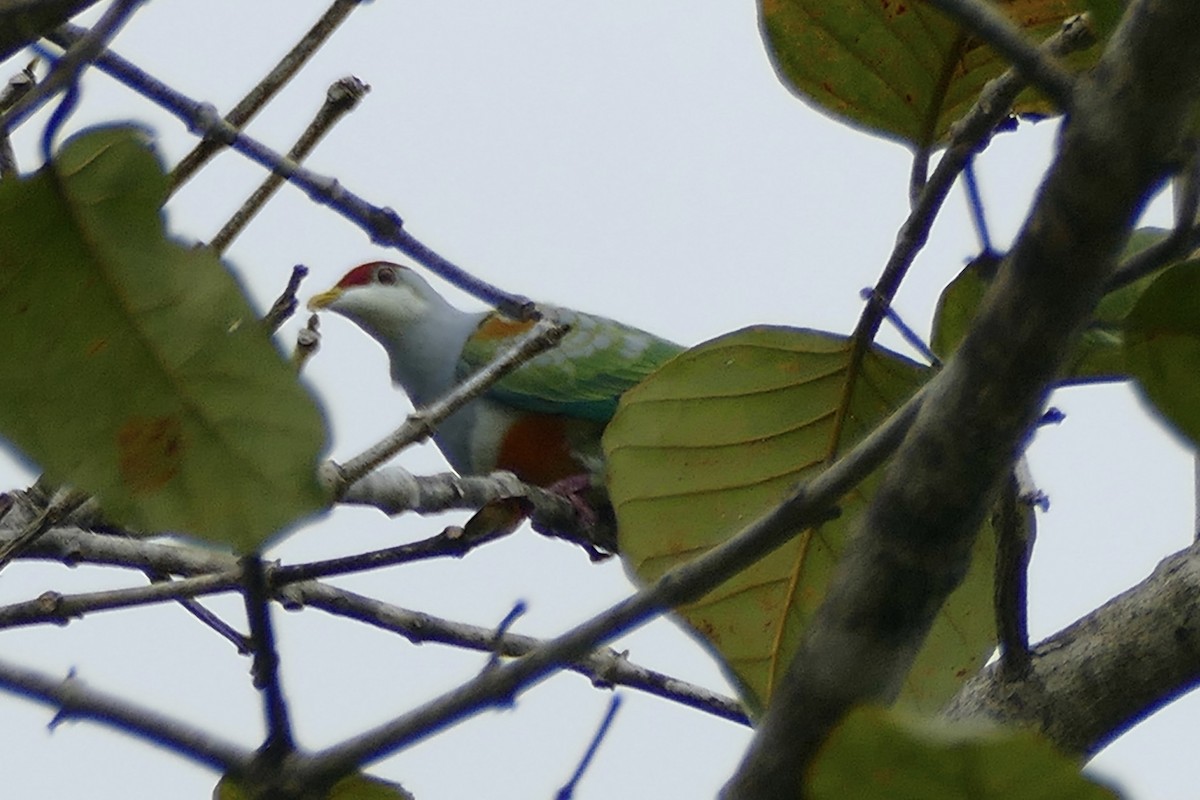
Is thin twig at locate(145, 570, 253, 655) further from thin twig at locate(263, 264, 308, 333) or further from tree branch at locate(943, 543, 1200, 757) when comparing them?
tree branch at locate(943, 543, 1200, 757)

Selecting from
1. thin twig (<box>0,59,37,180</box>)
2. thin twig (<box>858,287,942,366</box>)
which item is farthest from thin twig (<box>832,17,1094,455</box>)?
thin twig (<box>0,59,37,180</box>)

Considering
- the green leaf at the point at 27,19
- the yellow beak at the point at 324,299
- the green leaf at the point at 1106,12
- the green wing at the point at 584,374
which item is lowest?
the green leaf at the point at 27,19

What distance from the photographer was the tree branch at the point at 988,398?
0.65 meters

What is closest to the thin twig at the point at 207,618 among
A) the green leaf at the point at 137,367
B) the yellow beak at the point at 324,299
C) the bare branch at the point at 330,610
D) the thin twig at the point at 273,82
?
the bare branch at the point at 330,610

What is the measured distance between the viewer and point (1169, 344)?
92 cm

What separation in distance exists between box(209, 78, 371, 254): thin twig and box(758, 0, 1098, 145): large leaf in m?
0.42

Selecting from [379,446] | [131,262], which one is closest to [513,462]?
[379,446]

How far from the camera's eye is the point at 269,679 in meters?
0.78

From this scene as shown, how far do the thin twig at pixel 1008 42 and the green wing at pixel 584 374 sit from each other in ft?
10.6

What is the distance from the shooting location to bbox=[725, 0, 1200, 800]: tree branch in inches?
25.5

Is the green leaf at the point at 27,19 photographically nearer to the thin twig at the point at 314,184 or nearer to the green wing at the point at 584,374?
the thin twig at the point at 314,184

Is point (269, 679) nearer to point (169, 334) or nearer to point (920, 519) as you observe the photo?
point (169, 334)

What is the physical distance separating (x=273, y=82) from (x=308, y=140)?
2.8 inches

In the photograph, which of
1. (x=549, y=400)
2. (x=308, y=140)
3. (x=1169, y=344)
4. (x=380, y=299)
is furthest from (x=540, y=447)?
(x=1169, y=344)
